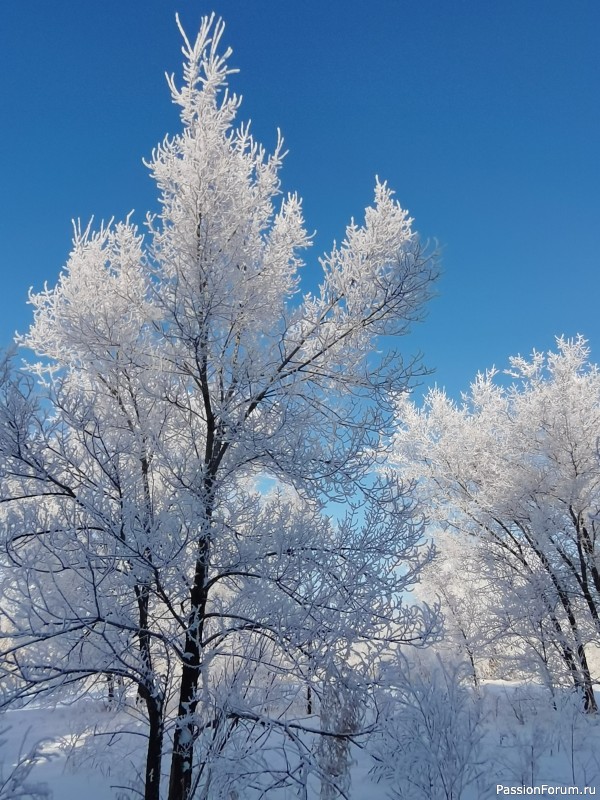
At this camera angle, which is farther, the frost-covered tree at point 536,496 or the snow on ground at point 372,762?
the frost-covered tree at point 536,496

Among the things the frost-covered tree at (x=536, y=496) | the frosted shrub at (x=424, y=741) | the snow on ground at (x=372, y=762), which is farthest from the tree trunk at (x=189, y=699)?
the frost-covered tree at (x=536, y=496)

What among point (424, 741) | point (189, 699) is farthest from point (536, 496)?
point (189, 699)

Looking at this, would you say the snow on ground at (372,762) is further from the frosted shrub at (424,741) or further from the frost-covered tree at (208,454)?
the frost-covered tree at (208,454)

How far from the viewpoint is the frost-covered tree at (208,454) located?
147 inches

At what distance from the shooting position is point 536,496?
9.95 meters

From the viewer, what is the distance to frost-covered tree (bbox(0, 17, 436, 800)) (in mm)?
3732

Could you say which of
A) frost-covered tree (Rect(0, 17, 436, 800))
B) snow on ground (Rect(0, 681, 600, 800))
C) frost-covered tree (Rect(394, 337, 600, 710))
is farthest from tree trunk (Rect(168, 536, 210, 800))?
frost-covered tree (Rect(394, 337, 600, 710))

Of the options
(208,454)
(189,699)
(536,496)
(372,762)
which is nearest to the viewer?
(189,699)

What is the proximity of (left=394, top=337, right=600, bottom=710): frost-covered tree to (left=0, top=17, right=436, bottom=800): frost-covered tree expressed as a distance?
6.22m

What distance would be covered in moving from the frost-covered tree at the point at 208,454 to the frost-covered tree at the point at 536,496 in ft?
20.4

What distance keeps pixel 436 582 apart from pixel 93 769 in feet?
31.4

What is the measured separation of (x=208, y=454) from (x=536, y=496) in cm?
781

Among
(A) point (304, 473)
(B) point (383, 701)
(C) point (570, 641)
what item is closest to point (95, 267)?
(A) point (304, 473)

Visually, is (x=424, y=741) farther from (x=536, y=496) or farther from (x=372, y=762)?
(x=536, y=496)
